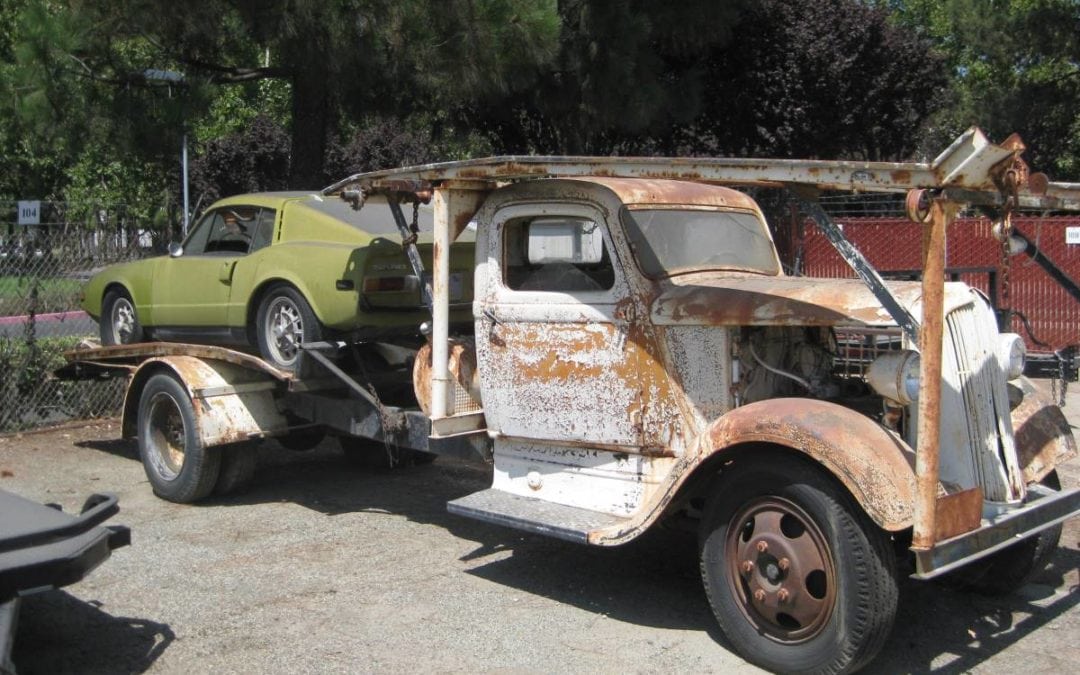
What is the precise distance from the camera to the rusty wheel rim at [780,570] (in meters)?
4.69

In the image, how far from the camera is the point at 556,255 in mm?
6055

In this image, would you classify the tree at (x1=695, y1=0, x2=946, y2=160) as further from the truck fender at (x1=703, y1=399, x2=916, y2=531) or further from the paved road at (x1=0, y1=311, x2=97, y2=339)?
the truck fender at (x1=703, y1=399, x2=916, y2=531)

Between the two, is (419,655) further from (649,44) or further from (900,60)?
(900,60)

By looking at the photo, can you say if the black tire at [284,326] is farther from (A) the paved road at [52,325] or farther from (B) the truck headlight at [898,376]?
(A) the paved road at [52,325]

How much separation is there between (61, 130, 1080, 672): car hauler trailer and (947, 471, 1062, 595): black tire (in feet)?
0.05

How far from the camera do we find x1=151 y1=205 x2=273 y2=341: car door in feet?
25.2

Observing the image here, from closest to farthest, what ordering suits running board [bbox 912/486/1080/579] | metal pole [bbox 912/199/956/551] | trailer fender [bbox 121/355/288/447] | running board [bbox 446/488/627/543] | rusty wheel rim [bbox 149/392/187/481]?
metal pole [bbox 912/199/956/551], running board [bbox 912/486/1080/579], running board [bbox 446/488/627/543], trailer fender [bbox 121/355/288/447], rusty wheel rim [bbox 149/392/187/481]

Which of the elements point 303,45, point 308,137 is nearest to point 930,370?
point 303,45

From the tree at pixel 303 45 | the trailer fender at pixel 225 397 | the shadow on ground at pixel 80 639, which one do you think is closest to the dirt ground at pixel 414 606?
the shadow on ground at pixel 80 639

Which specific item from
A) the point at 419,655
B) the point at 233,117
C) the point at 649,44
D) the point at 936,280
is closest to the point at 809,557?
the point at 936,280

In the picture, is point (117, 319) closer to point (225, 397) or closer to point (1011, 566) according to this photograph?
point (225, 397)

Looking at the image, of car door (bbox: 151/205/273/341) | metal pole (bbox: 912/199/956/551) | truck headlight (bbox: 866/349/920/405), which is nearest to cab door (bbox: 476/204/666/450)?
truck headlight (bbox: 866/349/920/405)

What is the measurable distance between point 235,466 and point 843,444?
15.6ft

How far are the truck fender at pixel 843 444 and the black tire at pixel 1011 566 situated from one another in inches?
53.5
